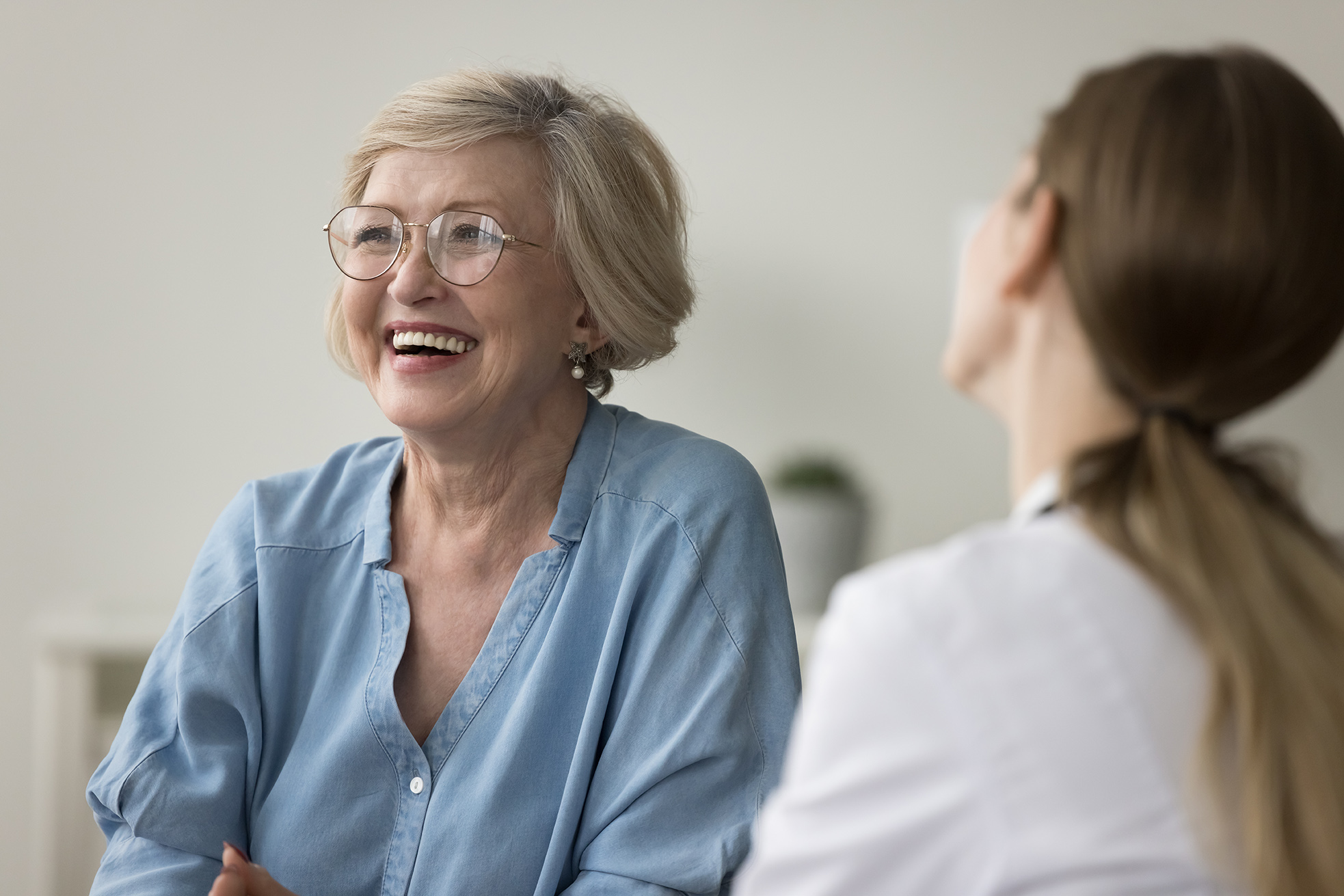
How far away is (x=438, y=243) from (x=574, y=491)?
1.20 ft

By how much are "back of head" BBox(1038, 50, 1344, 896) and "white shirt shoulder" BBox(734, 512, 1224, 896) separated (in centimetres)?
3

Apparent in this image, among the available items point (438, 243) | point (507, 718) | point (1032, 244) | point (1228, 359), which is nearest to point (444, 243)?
point (438, 243)

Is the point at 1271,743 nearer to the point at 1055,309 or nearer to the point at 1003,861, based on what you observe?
the point at 1003,861

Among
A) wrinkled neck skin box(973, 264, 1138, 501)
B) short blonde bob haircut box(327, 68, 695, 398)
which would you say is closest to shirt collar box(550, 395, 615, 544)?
short blonde bob haircut box(327, 68, 695, 398)

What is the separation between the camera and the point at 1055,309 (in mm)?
792

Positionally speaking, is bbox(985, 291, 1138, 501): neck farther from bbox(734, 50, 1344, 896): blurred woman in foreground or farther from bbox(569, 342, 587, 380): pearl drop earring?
bbox(569, 342, 587, 380): pearl drop earring

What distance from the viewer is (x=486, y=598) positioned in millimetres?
1502

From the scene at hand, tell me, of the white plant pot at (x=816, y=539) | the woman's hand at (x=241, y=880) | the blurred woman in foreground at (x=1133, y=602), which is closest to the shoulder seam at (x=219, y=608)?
the woman's hand at (x=241, y=880)

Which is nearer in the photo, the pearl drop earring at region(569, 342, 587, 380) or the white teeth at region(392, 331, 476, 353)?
the white teeth at region(392, 331, 476, 353)

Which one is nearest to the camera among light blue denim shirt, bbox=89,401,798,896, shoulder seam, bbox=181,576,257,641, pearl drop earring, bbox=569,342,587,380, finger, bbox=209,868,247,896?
finger, bbox=209,868,247,896

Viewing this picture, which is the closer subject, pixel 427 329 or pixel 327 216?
pixel 427 329

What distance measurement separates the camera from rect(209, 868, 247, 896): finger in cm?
120

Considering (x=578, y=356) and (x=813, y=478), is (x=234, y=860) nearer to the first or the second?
(x=578, y=356)

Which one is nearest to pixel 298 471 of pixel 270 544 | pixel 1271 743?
pixel 270 544
